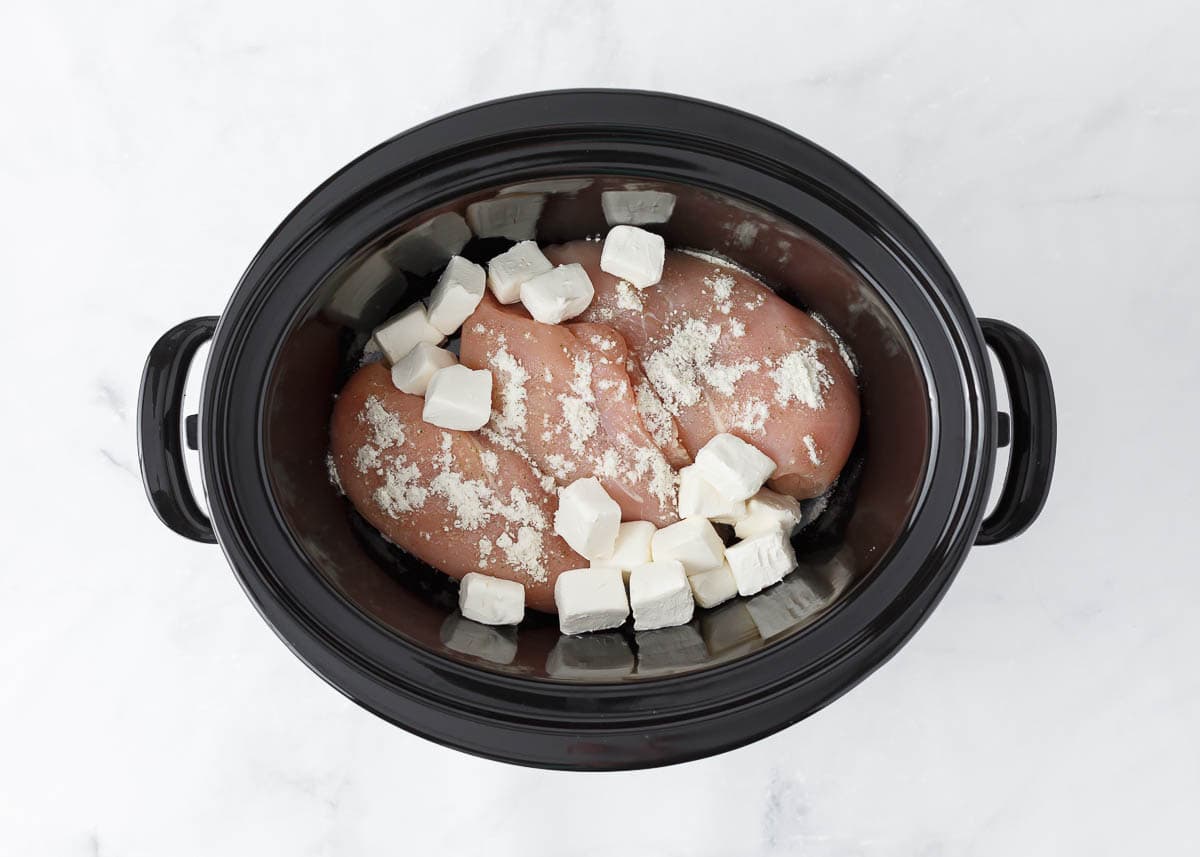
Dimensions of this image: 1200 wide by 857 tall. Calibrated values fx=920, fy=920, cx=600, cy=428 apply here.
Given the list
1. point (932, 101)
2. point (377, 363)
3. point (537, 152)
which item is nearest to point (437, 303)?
point (377, 363)

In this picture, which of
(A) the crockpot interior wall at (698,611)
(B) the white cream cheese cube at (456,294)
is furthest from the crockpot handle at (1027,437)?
(B) the white cream cheese cube at (456,294)

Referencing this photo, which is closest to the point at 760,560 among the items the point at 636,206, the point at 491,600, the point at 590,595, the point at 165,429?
the point at 590,595

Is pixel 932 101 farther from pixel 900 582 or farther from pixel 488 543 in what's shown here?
pixel 488 543

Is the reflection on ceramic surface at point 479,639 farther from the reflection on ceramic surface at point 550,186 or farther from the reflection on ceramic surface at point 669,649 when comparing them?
the reflection on ceramic surface at point 550,186

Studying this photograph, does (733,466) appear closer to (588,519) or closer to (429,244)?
(588,519)

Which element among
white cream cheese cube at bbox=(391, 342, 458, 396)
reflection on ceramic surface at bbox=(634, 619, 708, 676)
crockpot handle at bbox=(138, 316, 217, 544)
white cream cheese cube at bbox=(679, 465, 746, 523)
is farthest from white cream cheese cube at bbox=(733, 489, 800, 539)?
crockpot handle at bbox=(138, 316, 217, 544)

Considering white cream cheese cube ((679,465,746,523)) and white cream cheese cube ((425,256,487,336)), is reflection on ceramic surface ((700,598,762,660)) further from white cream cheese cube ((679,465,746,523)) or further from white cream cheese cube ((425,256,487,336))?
white cream cheese cube ((425,256,487,336))
